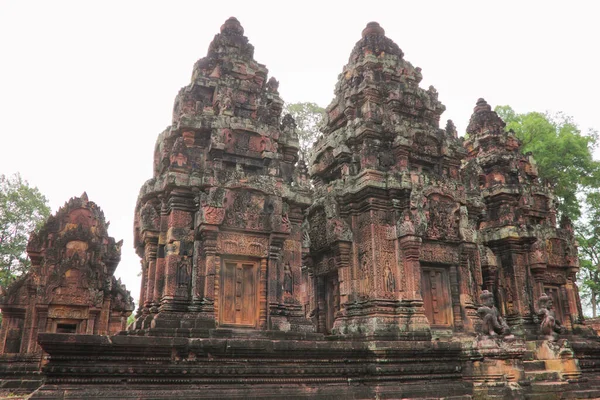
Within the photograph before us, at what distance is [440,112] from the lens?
13.6m

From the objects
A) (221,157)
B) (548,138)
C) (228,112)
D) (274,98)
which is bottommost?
(221,157)

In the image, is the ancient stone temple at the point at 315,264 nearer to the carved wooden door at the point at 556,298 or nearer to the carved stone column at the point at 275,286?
the carved stone column at the point at 275,286

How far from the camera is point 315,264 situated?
1275cm

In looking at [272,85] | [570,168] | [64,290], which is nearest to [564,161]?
[570,168]

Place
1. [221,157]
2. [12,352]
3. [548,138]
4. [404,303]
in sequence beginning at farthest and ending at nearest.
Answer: [548,138], [12,352], [404,303], [221,157]

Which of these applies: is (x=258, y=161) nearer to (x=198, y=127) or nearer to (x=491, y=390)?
(x=198, y=127)

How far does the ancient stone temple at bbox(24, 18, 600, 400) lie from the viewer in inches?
308

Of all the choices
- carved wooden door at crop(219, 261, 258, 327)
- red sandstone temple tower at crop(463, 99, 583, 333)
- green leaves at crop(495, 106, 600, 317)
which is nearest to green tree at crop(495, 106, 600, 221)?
green leaves at crop(495, 106, 600, 317)

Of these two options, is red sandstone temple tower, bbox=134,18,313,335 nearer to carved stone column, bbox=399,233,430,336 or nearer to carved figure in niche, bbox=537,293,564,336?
carved stone column, bbox=399,233,430,336

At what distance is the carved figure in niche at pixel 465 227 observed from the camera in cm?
1166

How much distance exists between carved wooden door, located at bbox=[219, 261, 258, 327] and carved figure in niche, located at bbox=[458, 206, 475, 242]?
5.33 m

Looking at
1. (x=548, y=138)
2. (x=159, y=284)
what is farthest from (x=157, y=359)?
(x=548, y=138)

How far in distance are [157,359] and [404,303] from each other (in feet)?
18.0

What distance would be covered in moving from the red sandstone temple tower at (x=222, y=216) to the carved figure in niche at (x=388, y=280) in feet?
7.59
